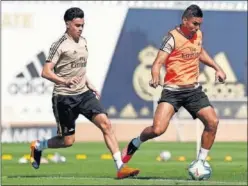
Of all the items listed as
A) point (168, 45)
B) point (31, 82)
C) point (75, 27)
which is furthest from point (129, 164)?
point (31, 82)

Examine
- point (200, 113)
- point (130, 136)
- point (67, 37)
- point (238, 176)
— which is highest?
point (67, 37)

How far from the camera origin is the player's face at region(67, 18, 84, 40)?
14700 mm

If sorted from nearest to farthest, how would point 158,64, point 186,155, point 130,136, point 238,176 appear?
point 158,64
point 238,176
point 186,155
point 130,136

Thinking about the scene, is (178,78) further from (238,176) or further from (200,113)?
(238,176)

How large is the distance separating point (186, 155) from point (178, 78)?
32.7ft

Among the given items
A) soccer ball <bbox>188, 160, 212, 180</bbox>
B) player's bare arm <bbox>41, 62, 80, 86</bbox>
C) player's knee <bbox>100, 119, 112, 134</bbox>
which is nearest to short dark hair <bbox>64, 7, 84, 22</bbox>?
player's bare arm <bbox>41, 62, 80, 86</bbox>

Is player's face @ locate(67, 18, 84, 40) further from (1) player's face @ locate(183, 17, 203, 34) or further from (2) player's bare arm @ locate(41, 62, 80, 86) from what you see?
(1) player's face @ locate(183, 17, 203, 34)

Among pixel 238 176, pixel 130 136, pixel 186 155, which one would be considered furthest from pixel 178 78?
pixel 130 136

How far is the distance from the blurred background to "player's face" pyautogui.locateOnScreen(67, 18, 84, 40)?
59.3ft

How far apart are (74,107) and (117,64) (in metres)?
19.3

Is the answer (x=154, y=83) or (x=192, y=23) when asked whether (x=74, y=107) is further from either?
(x=192, y=23)

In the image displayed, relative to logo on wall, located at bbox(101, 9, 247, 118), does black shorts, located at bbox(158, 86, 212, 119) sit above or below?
above

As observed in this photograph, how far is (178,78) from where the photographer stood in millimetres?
14953

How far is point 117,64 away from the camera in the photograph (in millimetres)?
34438
